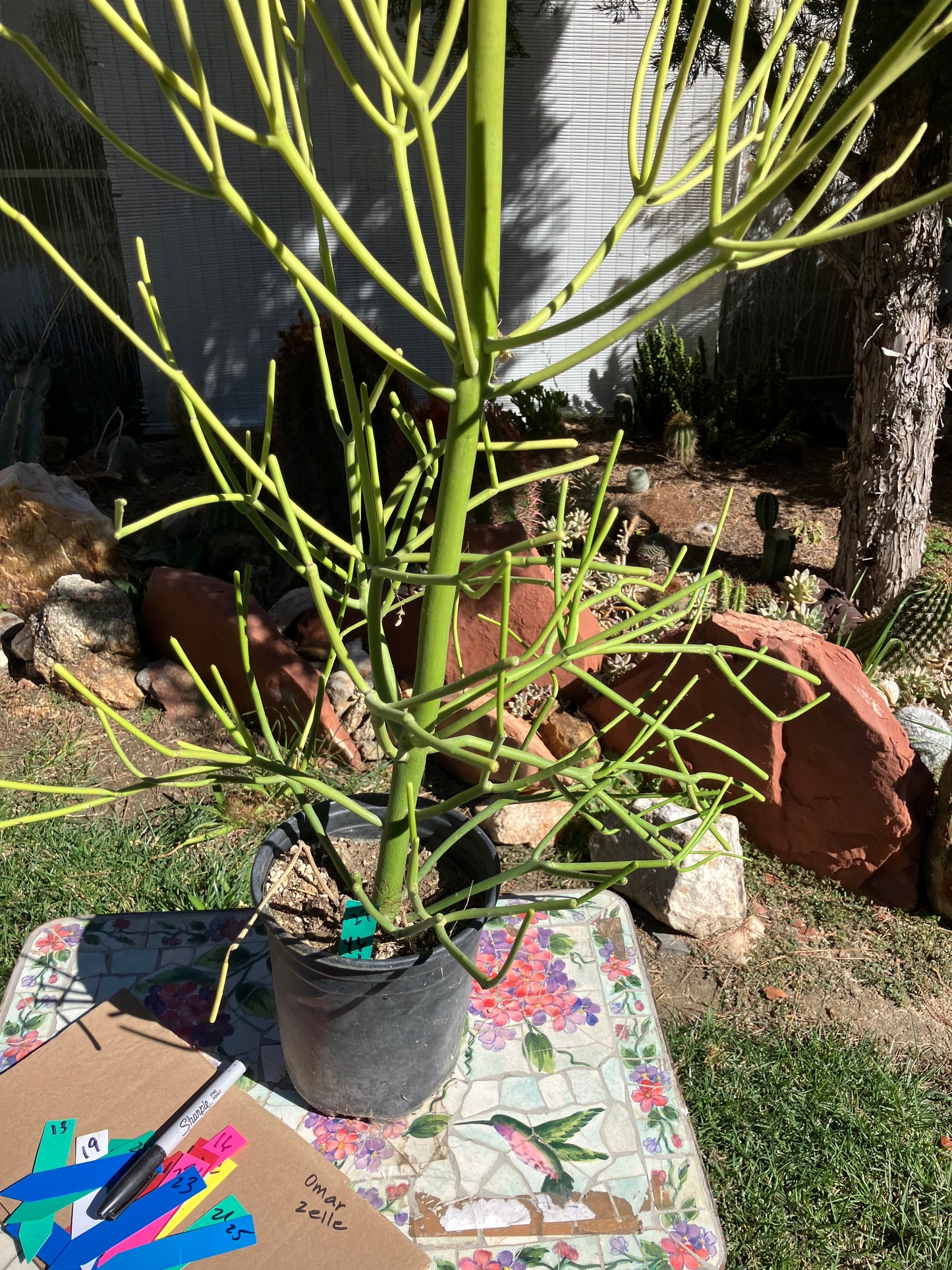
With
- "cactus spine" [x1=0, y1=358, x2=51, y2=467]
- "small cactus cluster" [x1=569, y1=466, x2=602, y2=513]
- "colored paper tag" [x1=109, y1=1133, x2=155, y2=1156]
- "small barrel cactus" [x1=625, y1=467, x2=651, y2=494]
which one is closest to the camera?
"colored paper tag" [x1=109, y1=1133, x2=155, y2=1156]

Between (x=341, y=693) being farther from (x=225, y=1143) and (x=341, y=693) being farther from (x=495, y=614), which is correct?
(x=225, y=1143)

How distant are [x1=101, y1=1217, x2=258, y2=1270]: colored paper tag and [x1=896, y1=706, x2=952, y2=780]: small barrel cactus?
1894 mm

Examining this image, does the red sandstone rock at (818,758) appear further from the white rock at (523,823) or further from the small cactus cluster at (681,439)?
the small cactus cluster at (681,439)

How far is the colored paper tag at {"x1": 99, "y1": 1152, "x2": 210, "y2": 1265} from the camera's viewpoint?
1006 mm

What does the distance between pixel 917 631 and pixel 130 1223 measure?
2.51 meters

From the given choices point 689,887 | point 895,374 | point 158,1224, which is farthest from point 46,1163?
point 895,374

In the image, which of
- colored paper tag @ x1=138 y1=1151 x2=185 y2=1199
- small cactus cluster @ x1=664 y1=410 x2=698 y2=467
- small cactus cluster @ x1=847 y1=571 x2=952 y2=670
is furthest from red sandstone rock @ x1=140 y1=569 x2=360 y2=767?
small cactus cluster @ x1=664 y1=410 x2=698 y2=467

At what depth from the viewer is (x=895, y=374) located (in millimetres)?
3031

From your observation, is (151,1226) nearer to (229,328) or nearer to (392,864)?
(392,864)

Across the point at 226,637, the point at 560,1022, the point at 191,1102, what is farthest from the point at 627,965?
the point at 226,637

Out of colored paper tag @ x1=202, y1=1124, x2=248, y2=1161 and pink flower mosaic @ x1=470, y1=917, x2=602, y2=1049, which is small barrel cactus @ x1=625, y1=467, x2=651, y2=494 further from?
colored paper tag @ x1=202, y1=1124, x2=248, y2=1161

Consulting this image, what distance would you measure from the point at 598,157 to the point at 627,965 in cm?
433

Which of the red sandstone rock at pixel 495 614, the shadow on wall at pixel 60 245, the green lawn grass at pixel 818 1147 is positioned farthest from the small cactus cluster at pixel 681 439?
the green lawn grass at pixel 818 1147

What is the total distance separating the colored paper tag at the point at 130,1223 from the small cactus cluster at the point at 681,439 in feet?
13.2
